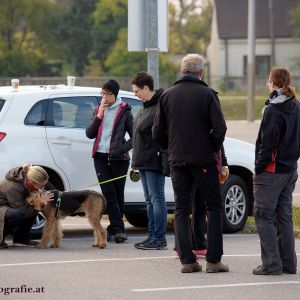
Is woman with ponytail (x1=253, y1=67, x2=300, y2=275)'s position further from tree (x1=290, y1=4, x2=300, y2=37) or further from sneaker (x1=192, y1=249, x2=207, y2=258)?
tree (x1=290, y1=4, x2=300, y2=37)

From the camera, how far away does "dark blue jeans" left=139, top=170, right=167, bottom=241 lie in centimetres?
1162

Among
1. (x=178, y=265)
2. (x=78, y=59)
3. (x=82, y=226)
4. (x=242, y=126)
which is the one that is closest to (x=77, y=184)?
(x=82, y=226)

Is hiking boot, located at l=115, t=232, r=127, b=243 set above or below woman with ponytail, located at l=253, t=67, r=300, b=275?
below

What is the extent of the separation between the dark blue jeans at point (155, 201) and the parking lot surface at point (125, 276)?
26 centimetres

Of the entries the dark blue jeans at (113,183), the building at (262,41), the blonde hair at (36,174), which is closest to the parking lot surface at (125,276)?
the dark blue jeans at (113,183)

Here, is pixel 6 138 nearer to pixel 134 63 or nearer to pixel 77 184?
pixel 77 184

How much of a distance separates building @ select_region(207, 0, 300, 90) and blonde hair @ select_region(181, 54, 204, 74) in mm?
71883

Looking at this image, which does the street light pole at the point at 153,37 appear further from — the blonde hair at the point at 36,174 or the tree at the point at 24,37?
the tree at the point at 24,37

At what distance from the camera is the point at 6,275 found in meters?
9.86

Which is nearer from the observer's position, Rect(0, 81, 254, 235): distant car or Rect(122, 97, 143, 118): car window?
Rect(0, 81, 254, 235): distant car

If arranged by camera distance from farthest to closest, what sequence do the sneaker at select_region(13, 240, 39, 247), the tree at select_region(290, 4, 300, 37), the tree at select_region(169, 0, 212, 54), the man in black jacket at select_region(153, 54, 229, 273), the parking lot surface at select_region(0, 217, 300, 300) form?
the tree at select_region(169, 0, 212, 54) < the tree at select_region(290, 4, 300, 37) < the sneaker at select_region(13, 240, 39, 247) < the man in black jacket at select_region(153, 54, 229, 273) < the parking lot surface at select_region(0, 217, 300, 300)

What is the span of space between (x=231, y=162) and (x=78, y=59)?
238ft

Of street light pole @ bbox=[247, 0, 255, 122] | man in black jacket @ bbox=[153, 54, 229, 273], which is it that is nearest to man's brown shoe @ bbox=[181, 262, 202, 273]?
Answer: man in black jacket @ bbox=[153, 54, 229, 273]

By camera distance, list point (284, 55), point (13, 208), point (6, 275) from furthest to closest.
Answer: point (284, 55)
point (13, 208)
point (6, 275)
